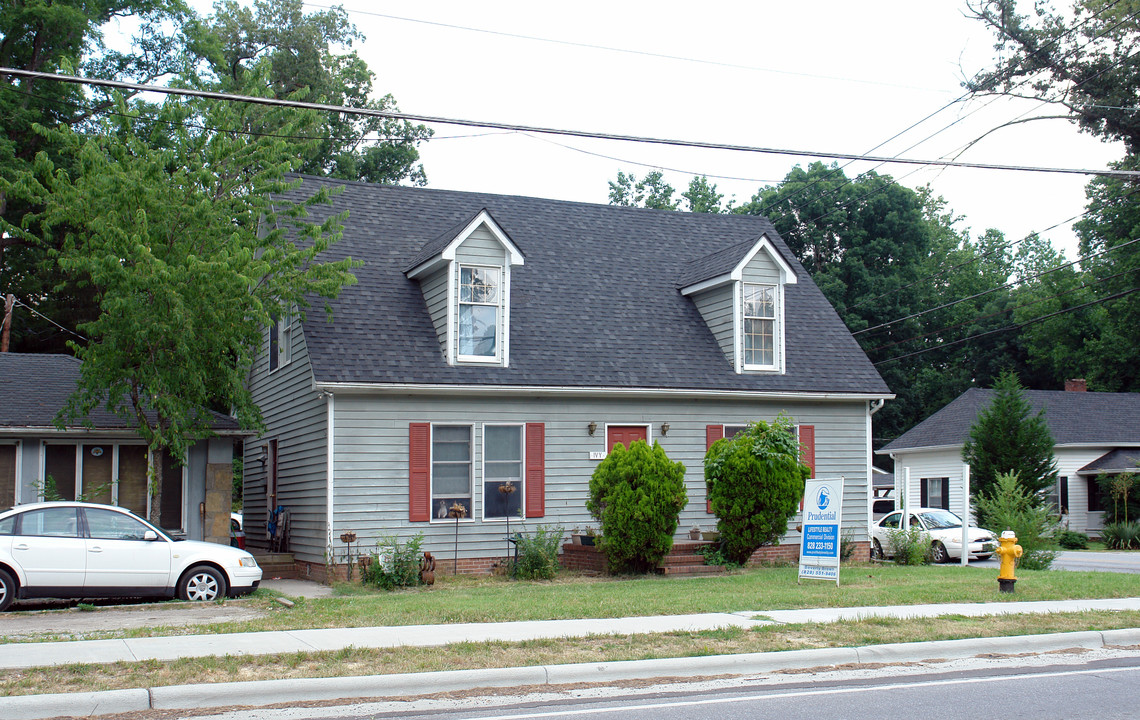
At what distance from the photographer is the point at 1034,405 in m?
38.8

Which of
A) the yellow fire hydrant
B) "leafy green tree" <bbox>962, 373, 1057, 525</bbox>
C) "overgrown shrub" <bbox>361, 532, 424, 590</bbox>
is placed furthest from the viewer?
"leafy green tree" <bbox>962, 373, 1057, 525</bbox>

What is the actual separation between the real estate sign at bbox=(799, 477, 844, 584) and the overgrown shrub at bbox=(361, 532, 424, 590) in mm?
6394

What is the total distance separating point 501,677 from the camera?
885 cm

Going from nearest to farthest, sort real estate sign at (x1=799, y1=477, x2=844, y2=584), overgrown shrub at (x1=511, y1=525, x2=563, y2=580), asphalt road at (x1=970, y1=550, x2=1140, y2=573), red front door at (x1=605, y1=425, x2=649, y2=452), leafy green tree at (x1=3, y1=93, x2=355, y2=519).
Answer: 1. real estate sign at (x1=799, y1=477, x2=844, y2=584)
2. leafy green tree at (x1=3, y1=93, x2=355, y2=519)
3. overgrown shrub at (x1=511, y1=525, x2=563, y2=580)
4. red front door at (x1=605, y1=425, x2=649, y2=452)
5. asphalt road at (x1=970, y1=550, x2=1140, y2=573)

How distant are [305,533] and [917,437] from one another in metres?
28.0

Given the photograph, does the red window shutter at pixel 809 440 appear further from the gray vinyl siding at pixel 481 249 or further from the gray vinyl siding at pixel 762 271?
the gray vinyl siding at pixel 481 249

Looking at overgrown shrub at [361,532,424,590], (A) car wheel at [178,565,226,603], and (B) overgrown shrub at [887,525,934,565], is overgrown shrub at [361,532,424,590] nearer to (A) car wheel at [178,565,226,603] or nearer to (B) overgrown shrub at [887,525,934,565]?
(A) car wheel at [178,565,226,603]

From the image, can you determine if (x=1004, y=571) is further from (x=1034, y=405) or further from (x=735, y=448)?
(x=1034, y=405)

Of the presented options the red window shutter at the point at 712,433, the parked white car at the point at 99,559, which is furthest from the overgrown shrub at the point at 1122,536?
the parked white car at the point at 99,559

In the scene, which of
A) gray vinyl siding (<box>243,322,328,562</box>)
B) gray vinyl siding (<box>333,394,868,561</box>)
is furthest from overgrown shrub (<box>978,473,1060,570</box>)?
gray vinyl siding (<box>243,322,328,562</box>)

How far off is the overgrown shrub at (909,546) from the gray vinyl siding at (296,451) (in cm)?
1185

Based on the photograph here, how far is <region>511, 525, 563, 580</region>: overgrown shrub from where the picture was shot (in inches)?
713

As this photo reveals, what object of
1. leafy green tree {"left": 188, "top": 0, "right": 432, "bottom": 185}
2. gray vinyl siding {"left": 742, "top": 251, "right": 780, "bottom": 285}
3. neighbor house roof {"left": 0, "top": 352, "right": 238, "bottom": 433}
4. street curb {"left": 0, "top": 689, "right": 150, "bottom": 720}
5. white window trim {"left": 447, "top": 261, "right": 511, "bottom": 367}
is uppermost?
leafy green tree {"left": 188, "top": 0, "right": 432, "bottom": 185}

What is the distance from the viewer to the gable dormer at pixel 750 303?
2159 centimetres
